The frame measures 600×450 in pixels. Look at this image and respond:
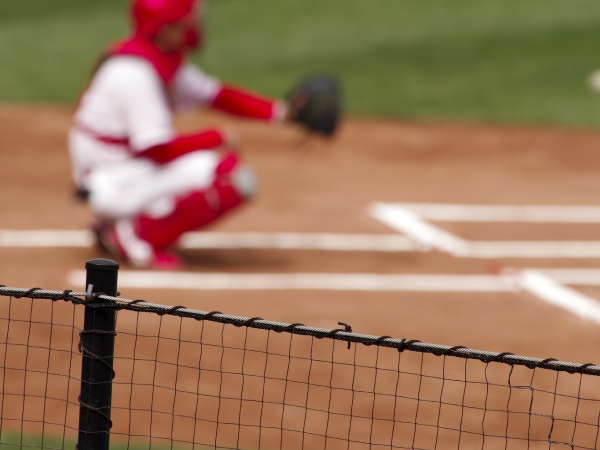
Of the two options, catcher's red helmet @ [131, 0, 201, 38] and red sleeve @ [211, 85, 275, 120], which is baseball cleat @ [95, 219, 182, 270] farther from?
catcher's red helmet @ [131, 0, 201, 38]

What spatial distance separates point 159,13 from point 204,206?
1.28 metres

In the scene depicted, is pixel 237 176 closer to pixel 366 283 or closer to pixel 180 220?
pixel 180 220

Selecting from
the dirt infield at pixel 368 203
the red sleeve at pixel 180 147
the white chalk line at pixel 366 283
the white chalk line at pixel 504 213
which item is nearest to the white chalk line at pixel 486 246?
the dirt infield at pixel 368 203

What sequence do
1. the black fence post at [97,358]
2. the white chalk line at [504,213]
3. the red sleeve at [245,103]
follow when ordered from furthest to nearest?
the white chalk line at [504,213] < the red sleeve at [245,103] < the black fence post at [97,358]

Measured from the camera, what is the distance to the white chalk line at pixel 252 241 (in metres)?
8.38

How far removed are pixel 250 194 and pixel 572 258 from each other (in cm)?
232

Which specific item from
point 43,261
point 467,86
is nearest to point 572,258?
point 43,261

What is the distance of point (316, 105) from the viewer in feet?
26.9

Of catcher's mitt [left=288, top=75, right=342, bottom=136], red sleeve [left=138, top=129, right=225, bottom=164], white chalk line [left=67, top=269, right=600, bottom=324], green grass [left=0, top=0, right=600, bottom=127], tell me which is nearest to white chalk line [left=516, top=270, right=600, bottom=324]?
white chalk line [left=67, top=269, right=600, bottom=324]

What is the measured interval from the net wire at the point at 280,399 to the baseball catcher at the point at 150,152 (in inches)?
54.3

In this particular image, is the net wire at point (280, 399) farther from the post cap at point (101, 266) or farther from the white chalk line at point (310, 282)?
the post cap at point (101, 266)

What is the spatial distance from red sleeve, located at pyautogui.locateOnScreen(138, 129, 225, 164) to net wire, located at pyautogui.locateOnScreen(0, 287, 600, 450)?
142cm

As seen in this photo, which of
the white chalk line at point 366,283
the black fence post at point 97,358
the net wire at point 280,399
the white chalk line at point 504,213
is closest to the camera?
the black fence post at point 97,358

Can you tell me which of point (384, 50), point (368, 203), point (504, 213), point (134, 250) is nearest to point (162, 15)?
point (134, 250)
